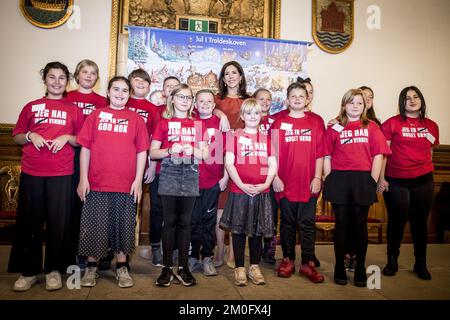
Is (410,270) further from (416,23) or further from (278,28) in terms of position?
(416,23)

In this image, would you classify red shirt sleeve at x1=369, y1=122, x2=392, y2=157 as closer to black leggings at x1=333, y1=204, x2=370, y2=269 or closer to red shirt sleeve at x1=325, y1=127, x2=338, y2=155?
red shirt sleeve at x1=325, y1=127, x2=338, y2=155

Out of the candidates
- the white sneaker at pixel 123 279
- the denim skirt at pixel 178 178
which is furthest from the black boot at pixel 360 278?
the white sneaker at pixel 123 279

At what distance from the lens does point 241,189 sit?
2.28 meters

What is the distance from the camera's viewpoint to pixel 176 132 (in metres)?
2.24

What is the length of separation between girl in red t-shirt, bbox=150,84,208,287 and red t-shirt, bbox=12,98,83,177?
22.4 inches

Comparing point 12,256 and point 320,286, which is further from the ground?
point 12,256

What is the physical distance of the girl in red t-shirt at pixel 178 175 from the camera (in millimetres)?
2152

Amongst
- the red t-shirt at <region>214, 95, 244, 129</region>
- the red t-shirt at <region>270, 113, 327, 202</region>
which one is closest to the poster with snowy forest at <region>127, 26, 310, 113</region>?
the red t-shirt at <region>214, 95, 244, 129</region>

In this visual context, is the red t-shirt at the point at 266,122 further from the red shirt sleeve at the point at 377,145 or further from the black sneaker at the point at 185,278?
the black sneaker at the point at 185,278

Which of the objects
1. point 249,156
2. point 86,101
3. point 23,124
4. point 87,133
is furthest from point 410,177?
point 23,124

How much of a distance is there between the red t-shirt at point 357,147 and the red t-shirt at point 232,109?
79 cm

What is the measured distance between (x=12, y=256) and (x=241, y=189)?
5.30 feet

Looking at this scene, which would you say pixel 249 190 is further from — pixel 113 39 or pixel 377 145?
pixel 113 39

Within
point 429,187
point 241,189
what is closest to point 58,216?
point 241,189
